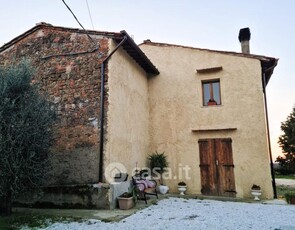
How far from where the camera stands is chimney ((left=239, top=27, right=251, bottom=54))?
10.9 metres

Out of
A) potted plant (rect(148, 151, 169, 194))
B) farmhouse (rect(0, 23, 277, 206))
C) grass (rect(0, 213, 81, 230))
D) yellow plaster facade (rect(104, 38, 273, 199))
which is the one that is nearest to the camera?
→ grass (rect(0, 213, 81, 230))

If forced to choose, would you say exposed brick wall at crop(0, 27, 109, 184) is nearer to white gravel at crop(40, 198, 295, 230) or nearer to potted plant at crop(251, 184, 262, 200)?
white gravel at crop(40, 198, 295, 230)

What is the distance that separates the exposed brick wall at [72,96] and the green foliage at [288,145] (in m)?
21.2

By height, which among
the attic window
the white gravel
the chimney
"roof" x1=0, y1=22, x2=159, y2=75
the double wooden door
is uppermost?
the chimney

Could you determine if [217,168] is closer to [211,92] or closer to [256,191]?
[256,191]

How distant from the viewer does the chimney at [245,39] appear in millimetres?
10859

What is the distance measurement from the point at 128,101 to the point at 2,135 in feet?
13.7

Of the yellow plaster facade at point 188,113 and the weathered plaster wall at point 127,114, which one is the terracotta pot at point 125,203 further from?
the yellow plaster facade at point 188,113

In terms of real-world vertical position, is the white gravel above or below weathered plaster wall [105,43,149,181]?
below

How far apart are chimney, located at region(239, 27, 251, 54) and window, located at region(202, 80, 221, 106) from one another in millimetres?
2294

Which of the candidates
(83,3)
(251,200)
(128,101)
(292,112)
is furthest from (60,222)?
(292,112)

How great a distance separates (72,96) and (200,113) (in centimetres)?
501

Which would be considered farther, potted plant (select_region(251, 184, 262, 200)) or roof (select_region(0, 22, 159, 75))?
potted plant (select_region(251, 184, 262, 200))

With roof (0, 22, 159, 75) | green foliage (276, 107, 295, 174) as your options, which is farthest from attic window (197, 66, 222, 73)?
green foliage (276, 107, 295, 174)
